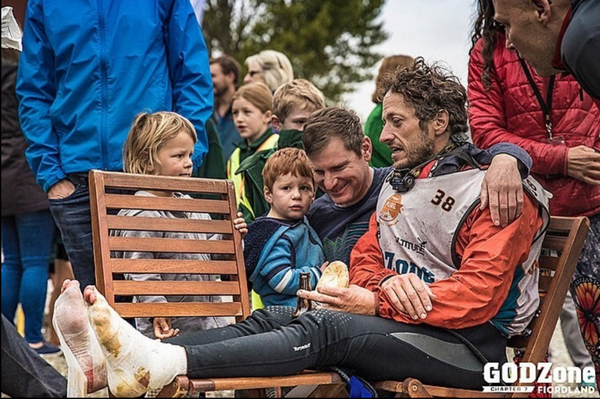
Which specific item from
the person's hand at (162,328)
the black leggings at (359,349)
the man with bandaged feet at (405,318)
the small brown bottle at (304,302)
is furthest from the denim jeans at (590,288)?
the person's hand at (162,328)

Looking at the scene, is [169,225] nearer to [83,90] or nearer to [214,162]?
[83,90]

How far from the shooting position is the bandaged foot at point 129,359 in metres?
2.63

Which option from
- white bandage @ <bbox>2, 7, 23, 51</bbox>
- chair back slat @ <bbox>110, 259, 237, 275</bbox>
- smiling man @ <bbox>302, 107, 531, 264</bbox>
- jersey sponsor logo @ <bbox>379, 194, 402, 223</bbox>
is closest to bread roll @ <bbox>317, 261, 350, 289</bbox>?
jersey sponsor logo @ <bbox>379, 194, 402, 223</bbox>

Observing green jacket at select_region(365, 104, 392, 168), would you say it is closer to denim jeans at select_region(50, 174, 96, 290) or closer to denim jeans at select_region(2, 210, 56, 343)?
denim jeans at select_region(50, 174, 96, 290)

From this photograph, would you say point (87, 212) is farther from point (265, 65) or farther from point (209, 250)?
point (265, 65)

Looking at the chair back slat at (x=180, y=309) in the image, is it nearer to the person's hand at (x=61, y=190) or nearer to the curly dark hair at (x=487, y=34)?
the person's hand at (x=61, y=190)

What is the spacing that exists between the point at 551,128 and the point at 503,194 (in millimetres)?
703

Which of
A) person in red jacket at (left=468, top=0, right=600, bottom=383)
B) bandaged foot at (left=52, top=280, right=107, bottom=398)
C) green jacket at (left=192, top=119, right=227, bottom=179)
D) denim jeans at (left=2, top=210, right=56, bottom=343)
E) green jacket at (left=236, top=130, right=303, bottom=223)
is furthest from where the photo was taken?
denim jeans at (left=2, top=210, right=56, bottom=343)

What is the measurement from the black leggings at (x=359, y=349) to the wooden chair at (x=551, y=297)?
6 cm

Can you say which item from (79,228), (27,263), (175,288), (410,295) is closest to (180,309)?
(175,288)

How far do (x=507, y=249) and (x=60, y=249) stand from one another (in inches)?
178

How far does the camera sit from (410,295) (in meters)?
2.88

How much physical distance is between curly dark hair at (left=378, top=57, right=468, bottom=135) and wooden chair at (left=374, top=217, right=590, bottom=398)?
1.64 ft

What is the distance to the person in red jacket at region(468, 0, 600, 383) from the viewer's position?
3307mm
